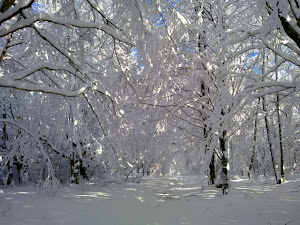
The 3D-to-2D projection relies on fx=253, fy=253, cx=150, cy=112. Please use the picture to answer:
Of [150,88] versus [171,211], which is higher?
[150,88]

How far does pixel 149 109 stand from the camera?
8.32 metres

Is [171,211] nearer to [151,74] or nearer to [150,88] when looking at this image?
[150,88]

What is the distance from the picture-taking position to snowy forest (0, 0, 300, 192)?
388 cm

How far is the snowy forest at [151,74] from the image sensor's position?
3877 mm

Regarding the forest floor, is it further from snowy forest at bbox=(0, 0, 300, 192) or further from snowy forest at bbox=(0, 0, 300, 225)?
snowy forest at bbox=(0, 0, 300, 192)

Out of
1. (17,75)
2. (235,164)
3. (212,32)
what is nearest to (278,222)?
(17,75)

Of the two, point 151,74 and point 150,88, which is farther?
point 150,88

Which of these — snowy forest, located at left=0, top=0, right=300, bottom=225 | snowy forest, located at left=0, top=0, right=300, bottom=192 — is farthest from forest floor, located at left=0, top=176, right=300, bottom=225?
snowy forest, located at left=0, top=0, right=300, bottom=192

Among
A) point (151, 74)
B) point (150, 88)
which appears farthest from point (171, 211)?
point (151, 74)

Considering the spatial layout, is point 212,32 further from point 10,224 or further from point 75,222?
point 10,224

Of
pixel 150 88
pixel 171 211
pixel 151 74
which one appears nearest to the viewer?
pixel 151 74

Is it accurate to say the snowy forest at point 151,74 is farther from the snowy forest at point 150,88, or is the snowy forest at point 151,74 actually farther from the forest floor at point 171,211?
the forest floor at point 171,211

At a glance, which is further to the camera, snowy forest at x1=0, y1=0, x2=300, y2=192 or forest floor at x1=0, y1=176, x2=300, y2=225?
forest floor at x1=0, y1=176, x2=300, y2=225

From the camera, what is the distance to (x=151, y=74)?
16.5 feet
